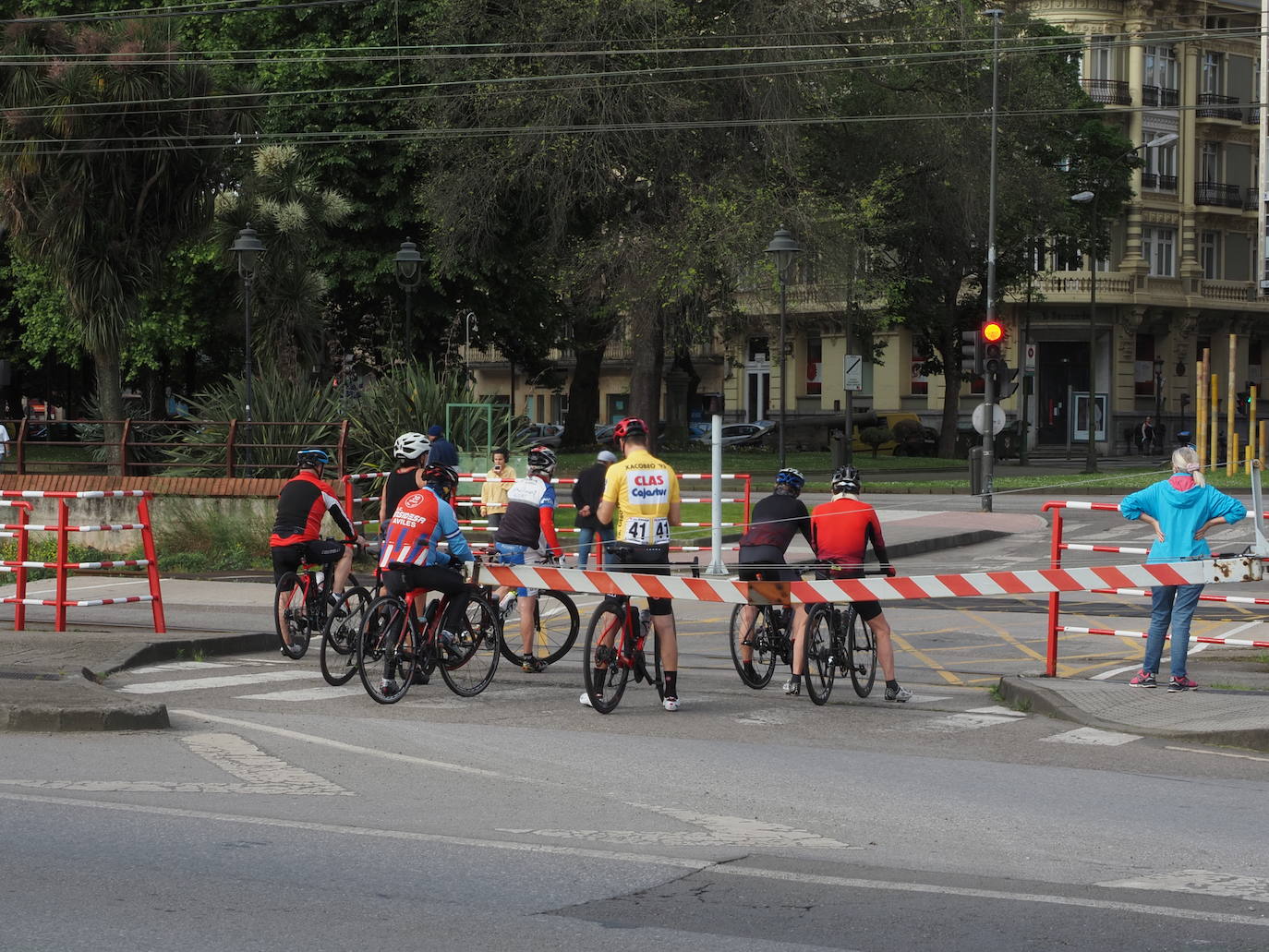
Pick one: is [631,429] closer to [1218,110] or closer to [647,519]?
[647,519]

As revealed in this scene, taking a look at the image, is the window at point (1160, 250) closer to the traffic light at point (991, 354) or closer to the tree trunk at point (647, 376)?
the tree trunk at point (647, 376)

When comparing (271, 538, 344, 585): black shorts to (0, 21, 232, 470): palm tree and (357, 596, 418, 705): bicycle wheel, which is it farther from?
(0, 21, 232, 470): palm tree

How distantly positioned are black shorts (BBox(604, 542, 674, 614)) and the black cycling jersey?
0.94 metres

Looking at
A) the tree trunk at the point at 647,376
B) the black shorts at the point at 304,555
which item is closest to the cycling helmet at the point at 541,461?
the black shorts at the point at 304,555

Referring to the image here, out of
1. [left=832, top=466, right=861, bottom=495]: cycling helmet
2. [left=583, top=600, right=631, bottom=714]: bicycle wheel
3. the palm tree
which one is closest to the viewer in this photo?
[left=583, top=600, right=631, bottom=714]: bicycle wheel

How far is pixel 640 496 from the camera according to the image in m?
11.9

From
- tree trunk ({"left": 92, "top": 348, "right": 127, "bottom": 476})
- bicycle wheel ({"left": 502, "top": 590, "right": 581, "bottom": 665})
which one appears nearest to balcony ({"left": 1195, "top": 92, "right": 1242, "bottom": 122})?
tree trunk ({"left": 92, "top": 348, "right": 127, "bottom": 476})

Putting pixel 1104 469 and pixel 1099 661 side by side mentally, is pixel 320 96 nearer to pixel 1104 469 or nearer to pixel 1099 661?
pixel 1104 469

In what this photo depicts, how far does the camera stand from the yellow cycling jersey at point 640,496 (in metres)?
11.9

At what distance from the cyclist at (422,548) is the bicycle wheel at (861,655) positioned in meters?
2.61

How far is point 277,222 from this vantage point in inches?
1383

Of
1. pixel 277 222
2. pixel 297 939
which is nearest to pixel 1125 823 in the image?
pixel 297 939

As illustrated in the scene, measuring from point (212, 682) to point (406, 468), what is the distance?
2519mm

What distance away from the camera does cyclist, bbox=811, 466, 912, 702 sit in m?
12.4
